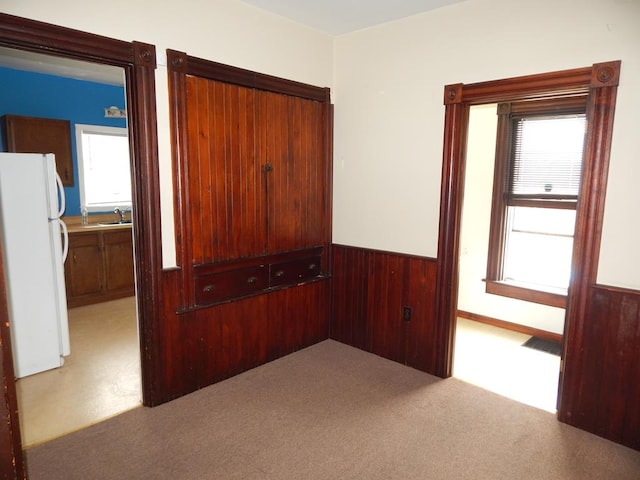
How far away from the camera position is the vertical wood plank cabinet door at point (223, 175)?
2.67m

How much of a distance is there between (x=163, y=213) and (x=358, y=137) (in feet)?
5.50

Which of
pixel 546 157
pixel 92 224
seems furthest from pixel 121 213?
pixel 546 157

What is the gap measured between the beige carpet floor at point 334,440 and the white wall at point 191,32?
1008 mm

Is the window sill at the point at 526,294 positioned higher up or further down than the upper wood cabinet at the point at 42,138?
further down

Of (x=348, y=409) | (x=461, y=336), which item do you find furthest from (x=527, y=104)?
(x=348, y=409)

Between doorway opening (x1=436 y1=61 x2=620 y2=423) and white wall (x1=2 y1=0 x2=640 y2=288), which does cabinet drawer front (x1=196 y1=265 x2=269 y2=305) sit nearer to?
white wall (x1=2 y1=0 x2=640 y2=288)

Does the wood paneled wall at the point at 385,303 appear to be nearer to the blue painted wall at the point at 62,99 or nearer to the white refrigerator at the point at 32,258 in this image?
the white refrigerator at the point at 32,258

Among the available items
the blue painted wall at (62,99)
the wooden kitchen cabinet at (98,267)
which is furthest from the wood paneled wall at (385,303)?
the blue painted wall at (62,99)

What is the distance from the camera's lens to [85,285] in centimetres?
467

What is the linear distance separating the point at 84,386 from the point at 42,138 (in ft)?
9.81

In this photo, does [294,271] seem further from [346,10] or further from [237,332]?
[346,10]

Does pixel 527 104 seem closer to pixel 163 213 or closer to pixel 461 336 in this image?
pixel 461 336

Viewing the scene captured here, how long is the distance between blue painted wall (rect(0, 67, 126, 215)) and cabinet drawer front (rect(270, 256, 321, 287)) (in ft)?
10.4

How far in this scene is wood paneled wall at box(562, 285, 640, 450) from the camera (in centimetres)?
228
